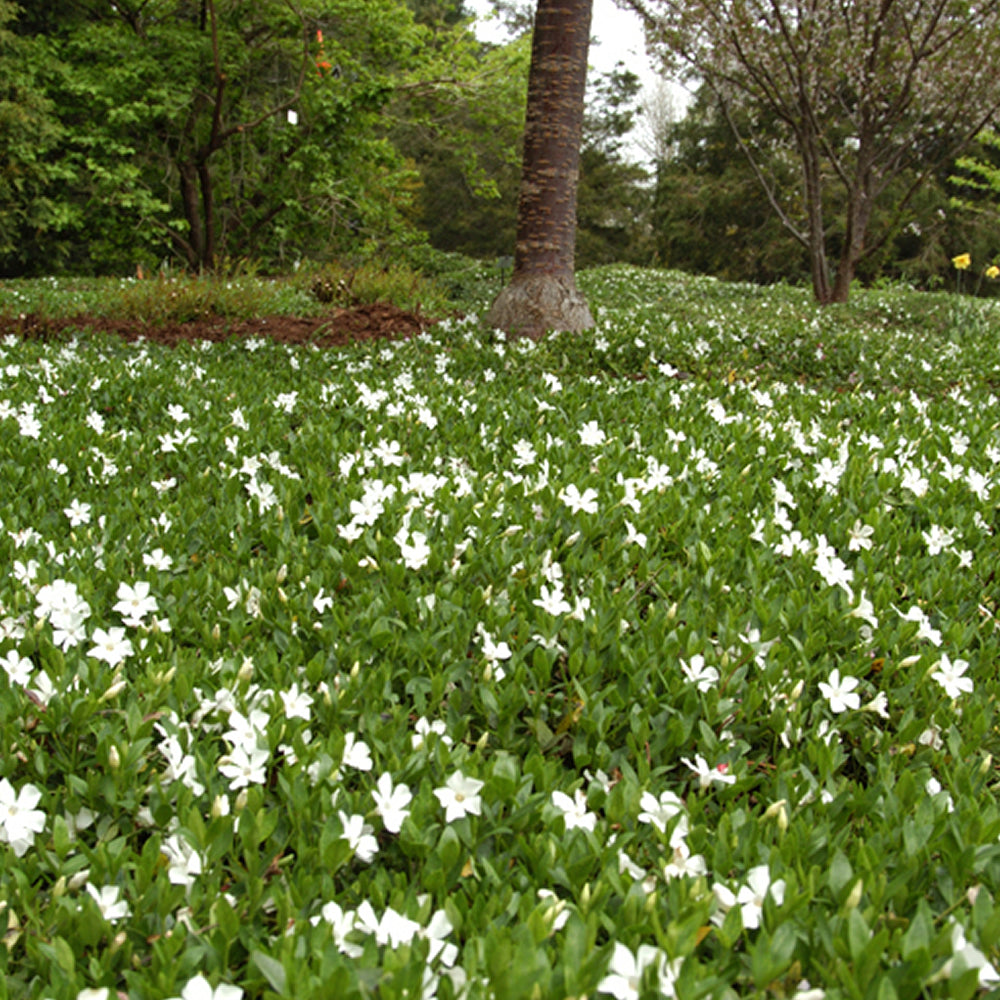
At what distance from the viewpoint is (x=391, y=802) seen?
64.4 inches

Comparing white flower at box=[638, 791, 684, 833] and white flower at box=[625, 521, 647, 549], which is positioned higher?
A: white flower at box=[625, 521, 647, 549]

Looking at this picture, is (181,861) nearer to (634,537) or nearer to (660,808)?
(660,808)

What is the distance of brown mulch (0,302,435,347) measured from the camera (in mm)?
7758

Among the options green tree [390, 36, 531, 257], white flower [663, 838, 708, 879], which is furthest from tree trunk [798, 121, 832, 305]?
white flower [663, 838, 708, 879]

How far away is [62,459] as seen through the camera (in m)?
3.80

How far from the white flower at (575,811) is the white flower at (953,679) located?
3.36 ft

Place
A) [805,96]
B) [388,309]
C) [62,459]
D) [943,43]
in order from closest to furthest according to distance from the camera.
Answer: [62,459]
[388,309]
[943,43]
[805,96]

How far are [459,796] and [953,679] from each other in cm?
134

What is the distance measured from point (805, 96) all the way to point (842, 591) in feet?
47.7

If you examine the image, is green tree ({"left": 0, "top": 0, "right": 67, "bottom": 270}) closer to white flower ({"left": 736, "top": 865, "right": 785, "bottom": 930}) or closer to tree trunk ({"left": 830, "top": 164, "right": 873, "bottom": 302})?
tree trunk ({"left": 830, "top": 164, "right": 873, "bottom": 302})

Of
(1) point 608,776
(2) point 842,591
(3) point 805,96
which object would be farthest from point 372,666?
(3) point 805,96

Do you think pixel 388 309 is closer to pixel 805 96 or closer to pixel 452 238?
pixel 805 96

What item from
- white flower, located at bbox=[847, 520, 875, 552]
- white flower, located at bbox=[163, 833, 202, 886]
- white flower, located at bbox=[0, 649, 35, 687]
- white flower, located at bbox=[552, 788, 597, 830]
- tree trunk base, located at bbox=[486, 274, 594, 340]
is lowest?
white flower, located at bbox=[163, 833, 202, 886]

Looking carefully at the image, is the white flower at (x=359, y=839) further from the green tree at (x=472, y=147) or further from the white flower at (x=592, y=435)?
the green tree at (x=472, y=147)
